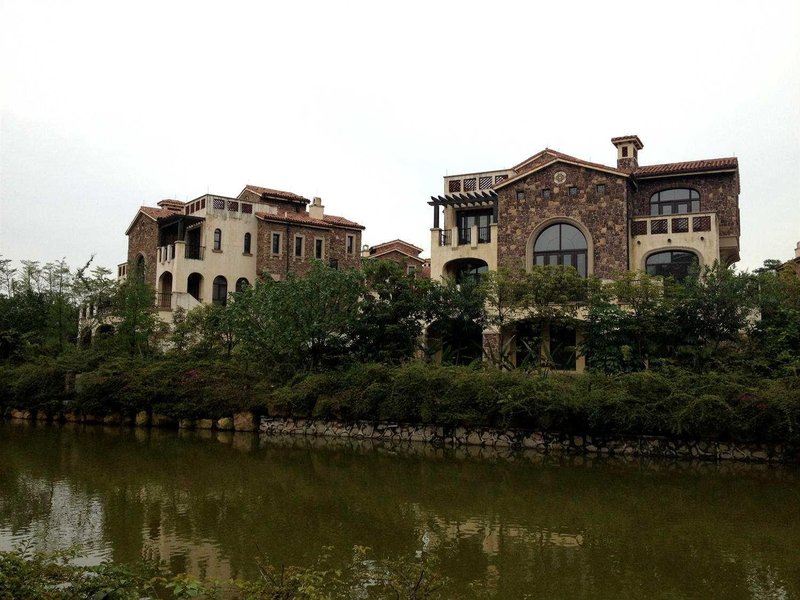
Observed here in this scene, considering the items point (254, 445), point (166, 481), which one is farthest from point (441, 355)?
point (166, 481)

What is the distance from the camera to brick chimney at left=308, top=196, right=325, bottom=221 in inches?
1890

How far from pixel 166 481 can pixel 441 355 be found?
15297 mm

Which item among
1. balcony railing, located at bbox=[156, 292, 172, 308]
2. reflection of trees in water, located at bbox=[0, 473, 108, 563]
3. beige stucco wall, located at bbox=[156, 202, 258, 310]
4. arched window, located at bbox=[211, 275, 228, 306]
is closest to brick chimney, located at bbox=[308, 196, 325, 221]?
beige stucco wall, located at bbox=[156, 202, 258, 310]

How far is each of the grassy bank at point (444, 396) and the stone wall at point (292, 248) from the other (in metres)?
13.8

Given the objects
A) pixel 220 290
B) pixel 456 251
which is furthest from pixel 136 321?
pixel 456 251

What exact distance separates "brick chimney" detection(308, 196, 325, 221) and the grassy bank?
Answer: 18.0m

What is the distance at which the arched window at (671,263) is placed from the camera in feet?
104

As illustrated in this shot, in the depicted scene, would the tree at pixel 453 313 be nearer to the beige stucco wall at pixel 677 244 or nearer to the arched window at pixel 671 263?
the beige stucco wall at pixel 677 244

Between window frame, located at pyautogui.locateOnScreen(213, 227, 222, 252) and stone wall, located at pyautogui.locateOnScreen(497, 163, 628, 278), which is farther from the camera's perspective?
window frame, located at pyautogui.locateOnScreen(213, 227, 222, 252)

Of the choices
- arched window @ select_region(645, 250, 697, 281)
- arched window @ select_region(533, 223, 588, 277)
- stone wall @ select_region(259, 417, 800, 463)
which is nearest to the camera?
stone wall @ select_region(259, 417, 800, 463)

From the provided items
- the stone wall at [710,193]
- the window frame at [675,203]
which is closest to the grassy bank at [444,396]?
the stone wall at [710,193]

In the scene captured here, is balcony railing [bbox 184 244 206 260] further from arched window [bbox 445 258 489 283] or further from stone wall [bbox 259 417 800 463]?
stone wall [bbox 259 417 800 463]

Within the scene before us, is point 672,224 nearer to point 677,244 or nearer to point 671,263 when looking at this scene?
point 677,244

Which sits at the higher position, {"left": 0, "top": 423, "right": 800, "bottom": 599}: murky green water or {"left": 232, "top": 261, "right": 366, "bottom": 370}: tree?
{"left": 232, "top": 261, "right": 366, "bottom": 370}: tree
